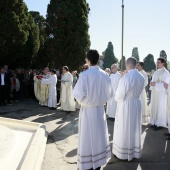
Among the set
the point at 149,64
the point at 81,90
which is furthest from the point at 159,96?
the point at 149,64

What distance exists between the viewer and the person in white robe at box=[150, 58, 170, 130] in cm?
840

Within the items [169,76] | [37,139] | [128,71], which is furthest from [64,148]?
→ [169,76]

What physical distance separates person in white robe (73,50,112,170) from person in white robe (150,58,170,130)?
3.96 meters

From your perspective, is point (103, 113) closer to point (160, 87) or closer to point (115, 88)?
point (160, 87)

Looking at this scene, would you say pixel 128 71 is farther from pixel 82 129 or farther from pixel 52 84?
pixel 52 84

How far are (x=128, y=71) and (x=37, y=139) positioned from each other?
266 cm

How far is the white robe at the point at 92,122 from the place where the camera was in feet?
15.5

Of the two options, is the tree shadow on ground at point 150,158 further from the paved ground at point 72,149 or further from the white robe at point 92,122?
the white robe at point 92,122

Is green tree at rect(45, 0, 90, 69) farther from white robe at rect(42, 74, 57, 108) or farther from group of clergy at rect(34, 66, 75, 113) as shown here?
white robe at rect(42, 74, 57, 108)

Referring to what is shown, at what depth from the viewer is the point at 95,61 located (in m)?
4.81

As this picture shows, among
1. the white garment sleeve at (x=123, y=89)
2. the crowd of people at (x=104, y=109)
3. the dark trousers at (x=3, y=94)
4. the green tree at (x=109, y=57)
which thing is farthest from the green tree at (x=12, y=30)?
the green tree at (x=109, y=57)

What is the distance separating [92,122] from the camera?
15.9ft

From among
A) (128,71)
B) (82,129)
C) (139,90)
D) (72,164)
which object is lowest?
(72,164)

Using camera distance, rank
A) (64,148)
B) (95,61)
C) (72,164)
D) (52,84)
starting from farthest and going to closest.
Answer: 1. (52,84)
2. (64,148)
3. (72,164)
4. (95,61)
